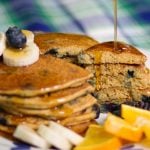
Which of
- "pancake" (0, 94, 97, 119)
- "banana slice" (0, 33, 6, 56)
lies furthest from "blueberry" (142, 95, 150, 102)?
"banana slice" (0, 33, 6, 56)

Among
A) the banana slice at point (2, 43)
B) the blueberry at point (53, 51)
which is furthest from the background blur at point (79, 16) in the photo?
the banana slice at point (2, 43)

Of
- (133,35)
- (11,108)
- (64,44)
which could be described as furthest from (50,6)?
(11,108)

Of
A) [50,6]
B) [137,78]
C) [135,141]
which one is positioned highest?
[50,6]

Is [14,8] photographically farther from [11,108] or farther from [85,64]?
[11,108]

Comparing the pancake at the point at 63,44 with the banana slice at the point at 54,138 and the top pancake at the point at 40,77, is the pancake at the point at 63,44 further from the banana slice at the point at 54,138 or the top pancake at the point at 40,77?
the banana slice at the point at 54,138

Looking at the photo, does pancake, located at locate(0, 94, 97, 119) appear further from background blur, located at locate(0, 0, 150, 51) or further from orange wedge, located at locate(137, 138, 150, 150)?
background blur, located at locate(0, 0, 150, 51)

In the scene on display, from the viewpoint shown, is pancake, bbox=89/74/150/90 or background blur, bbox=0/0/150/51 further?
background blur, bbox=0/0/150/51

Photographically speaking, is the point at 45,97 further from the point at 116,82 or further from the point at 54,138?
the point at 116,82
